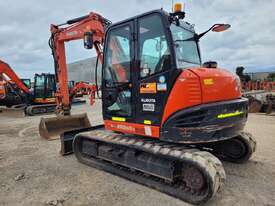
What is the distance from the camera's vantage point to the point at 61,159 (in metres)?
5.02

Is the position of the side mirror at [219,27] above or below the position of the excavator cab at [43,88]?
above

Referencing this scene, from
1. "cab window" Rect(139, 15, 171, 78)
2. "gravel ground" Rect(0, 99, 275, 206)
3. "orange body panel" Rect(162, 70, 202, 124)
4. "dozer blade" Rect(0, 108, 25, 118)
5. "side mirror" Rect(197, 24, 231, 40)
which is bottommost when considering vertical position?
"gravel ground" Rect(0, 99, 275, 206)

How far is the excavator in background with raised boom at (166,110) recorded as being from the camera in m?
3.08

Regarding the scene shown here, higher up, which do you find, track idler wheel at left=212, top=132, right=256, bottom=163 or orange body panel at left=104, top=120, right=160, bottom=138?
orange body panel at left=104, top=120, right=160, bottom=138

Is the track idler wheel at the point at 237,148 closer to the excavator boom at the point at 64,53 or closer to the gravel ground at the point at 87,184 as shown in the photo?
the gravel ground at the point at 87,184

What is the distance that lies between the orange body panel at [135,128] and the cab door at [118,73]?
0.13 m

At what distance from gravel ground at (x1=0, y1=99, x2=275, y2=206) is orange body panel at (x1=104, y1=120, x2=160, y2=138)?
2.89 feet

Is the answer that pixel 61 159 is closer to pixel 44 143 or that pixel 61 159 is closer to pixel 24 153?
pixel 24 153

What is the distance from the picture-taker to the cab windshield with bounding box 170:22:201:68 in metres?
3.37

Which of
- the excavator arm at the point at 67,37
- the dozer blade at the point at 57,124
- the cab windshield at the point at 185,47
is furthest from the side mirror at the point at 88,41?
the cab windshield at the point at 185,47

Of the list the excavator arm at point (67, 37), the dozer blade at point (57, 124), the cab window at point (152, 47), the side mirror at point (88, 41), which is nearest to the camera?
the cab window at point (152, 47)

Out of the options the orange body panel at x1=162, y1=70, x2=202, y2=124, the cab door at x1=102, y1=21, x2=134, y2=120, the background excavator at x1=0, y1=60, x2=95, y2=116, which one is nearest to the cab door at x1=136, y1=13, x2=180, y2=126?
the orange body panel at x1=162, y1=70, x2=202, y2=124

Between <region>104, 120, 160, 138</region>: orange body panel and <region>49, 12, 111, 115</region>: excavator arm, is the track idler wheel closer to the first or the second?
<region>104, 120, 160, 138</region>: orange body panel

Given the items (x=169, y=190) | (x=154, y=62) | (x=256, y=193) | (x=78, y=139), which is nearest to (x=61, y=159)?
(x=78, y=139)
